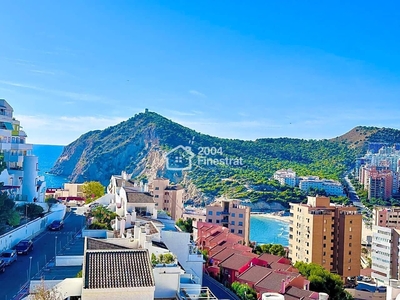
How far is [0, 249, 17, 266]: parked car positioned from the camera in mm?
10475

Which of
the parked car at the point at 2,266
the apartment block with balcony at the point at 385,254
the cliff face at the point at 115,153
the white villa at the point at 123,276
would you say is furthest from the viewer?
the cliff face at the point at 115,153

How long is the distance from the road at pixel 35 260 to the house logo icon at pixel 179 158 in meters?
64.7

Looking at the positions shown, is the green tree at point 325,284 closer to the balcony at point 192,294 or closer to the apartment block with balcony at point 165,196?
the balcony at point 192,294

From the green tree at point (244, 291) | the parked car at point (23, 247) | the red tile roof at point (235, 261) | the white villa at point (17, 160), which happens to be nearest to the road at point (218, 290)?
the green tree at point (244, 291)

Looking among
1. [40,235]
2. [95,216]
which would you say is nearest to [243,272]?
[95,216]

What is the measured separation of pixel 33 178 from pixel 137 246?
34.5 feet

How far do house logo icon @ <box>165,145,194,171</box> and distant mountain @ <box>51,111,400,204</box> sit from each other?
1.68 ft

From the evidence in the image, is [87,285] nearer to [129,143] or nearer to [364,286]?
[364,286]

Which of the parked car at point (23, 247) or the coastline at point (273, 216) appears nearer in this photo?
the parked car at point (23, 247)

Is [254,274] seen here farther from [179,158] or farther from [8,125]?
[179,158]

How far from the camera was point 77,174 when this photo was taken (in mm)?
88125

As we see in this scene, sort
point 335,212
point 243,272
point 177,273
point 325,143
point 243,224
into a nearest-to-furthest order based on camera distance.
A: point 177,273 → point 243,272 → point 335,212 → point 243,224 → point 325,143

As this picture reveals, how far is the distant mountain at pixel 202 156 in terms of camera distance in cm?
7669

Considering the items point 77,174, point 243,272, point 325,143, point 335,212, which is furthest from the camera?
point 325,143
